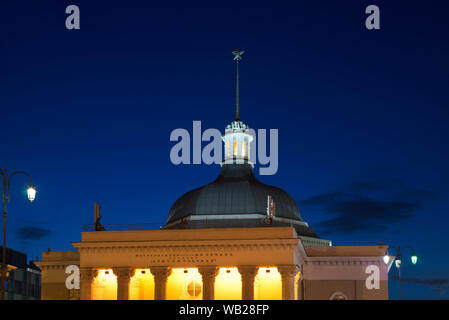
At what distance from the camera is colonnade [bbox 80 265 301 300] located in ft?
190

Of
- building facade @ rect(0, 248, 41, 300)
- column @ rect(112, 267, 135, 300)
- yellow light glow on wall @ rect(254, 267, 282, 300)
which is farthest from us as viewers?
building facade @ rect(0, 248, 41, 300)

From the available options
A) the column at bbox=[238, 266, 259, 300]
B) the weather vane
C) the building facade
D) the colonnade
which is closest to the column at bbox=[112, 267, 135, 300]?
the colonnade

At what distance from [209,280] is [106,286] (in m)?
12.3

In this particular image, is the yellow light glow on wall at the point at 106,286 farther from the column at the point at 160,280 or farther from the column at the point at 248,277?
the column at the point at 248,277

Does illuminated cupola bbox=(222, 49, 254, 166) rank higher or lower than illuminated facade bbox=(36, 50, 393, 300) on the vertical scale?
higher

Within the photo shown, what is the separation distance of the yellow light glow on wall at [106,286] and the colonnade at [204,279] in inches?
122

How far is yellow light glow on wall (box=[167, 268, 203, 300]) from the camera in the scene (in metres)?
62.9

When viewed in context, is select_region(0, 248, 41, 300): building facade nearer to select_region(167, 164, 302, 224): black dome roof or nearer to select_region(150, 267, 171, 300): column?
select_region(167, 164, 302, 224): black dome roof

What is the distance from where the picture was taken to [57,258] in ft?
237

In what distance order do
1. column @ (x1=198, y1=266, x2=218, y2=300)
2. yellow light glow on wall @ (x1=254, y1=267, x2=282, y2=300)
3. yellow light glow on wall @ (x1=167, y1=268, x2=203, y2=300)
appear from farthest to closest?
yellow light glow on wall @ (x1=167, y1=268, x2=203, y2=300) → yellow light glow on wall @ (x1=254, y1=267, x2=282, y2=300) → column @ (x1=198, y1=266, x2=218, y2=300)

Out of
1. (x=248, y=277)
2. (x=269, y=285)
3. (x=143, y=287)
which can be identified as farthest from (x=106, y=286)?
(x=248, y=277)

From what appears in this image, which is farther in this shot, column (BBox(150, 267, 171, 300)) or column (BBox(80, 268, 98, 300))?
column (BBox(80, 268, 98, 300))

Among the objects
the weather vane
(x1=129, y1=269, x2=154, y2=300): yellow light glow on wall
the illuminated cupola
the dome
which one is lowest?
(x1=129, y1=269, x2=154, y2=300): yellow light glow on wall

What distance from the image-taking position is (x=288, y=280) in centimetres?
5775
